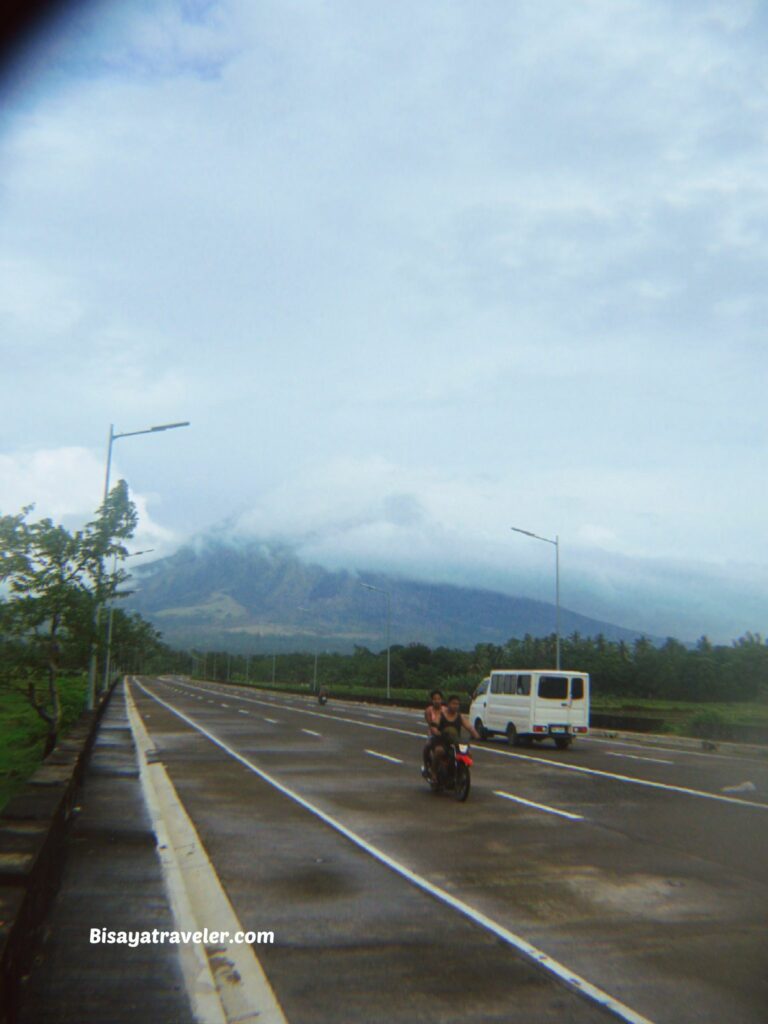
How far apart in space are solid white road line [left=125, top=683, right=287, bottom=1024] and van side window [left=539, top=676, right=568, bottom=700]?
49.4 feet

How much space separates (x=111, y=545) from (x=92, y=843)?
12855 millimetres

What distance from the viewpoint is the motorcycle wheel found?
14758 mm

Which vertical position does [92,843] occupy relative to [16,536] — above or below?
below

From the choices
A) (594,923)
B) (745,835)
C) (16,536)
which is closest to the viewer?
(594,923)

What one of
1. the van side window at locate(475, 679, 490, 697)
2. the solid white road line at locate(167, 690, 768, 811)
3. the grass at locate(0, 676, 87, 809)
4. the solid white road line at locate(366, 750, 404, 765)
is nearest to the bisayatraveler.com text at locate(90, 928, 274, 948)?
the solid white road line at locate(167, 690, 768, 811)

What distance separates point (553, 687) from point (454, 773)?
11425 millimetres

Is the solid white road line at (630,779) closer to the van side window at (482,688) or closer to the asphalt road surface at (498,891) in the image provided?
the asphalt road surface at (498,891)

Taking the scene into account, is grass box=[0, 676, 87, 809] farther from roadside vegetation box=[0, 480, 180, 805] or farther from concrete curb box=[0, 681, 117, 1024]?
concrete curb box=[0, 681, 117, 1024]

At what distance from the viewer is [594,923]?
24.8 feet

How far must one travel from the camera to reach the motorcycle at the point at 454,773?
1484 centimetres

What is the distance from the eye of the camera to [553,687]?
26.0 m

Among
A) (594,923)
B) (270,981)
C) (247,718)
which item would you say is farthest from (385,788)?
(247,718)

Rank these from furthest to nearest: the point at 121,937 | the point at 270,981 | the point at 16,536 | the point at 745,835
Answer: the point at 16,536
the point at 745,835
the point at 121,937
the point at 270,981

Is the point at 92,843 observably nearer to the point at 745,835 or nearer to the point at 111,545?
the point at 745,835
